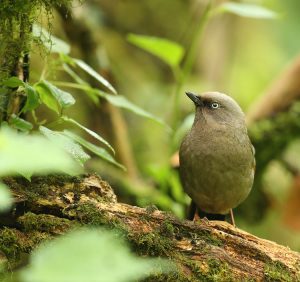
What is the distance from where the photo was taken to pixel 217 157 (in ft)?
Answer: 14.3

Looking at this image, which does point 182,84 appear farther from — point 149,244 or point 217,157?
point 149,244

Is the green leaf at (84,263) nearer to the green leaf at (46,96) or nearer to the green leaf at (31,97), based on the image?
A: the green leaf at (31,97)

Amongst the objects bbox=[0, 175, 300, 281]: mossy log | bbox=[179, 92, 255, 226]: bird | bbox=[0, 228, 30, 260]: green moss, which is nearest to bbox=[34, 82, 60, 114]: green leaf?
bbox=[0, 175, 300, 281]: mossy log

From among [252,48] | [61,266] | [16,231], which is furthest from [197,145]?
[252,48]

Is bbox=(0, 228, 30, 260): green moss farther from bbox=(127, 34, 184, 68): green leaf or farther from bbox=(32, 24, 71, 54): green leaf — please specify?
bbox=(127, 34, 184, 68): green leaf

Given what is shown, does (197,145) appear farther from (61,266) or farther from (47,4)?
(61,266)

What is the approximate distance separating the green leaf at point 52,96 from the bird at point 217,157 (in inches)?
68.5

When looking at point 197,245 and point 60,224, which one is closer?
point 60,224

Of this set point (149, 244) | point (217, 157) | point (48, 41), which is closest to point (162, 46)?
point (217, 157)

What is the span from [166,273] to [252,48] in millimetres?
7982

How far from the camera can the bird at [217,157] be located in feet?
14.3

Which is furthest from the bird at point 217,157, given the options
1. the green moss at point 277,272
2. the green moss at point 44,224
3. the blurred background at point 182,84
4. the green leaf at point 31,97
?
the green leaf at point 31,97

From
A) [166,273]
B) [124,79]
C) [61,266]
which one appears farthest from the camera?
[124,79]

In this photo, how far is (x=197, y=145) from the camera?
441cm
